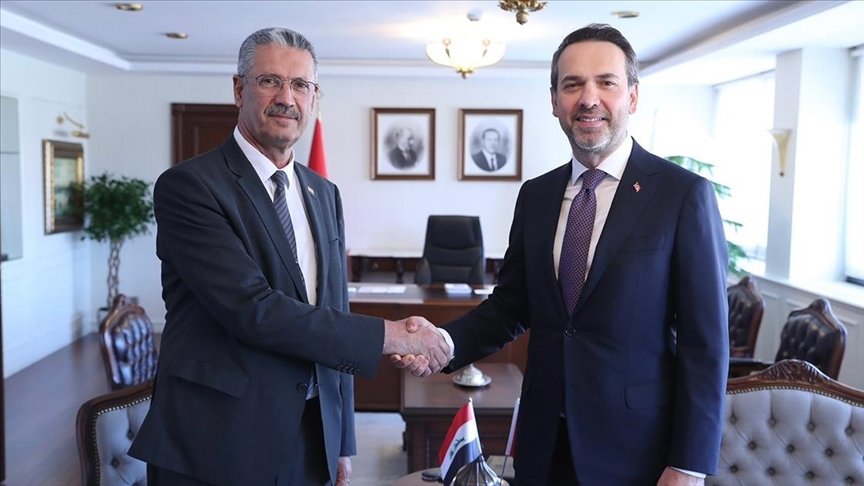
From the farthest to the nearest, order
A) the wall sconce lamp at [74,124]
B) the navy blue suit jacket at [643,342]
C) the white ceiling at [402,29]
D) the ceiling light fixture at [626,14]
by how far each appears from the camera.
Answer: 1. the wall sconce lamp at [74,124]
2. the ceiling light fixture at [626,14]
3. the white ceiling at [402,29]
4. the navy blue suit jacket at [643,342]

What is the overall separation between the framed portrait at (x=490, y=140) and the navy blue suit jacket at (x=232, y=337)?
6.39m

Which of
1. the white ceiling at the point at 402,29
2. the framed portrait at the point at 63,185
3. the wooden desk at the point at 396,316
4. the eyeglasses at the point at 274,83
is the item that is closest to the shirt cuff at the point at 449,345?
the eyeglasses at the point at 274,83

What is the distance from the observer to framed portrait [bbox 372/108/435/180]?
317 inches

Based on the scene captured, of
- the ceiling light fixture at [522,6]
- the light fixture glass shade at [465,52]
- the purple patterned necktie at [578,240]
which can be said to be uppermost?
the ceiling light fixture at [522,6]

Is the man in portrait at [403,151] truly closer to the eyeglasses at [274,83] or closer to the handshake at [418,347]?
the handshake at [418,347]

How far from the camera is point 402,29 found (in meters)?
6.12

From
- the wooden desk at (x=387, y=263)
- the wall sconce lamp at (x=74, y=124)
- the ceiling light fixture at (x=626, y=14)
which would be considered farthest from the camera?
the wooden desk at (x=387, y=263)

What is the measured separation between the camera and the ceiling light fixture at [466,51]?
17.6 ft

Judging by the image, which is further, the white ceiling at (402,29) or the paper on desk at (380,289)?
the paper on desk at (380,289)

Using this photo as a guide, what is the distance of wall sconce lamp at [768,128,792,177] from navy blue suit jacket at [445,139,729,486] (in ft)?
15.1

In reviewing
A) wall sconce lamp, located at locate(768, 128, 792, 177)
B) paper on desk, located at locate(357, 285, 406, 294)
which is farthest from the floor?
wall sconce lamp, located at locate(768, 128, 792, 177)

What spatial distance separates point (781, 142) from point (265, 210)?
510 cm

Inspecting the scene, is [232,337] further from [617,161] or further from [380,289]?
[380,289]

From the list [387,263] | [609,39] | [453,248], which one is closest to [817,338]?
[609,39]
